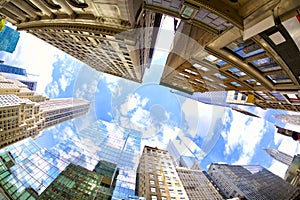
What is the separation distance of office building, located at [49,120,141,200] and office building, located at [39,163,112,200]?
2.29m

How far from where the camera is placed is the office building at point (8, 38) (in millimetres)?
65069

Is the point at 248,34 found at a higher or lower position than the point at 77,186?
higher

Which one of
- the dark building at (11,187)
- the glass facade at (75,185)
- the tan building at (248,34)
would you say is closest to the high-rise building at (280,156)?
the glass facade at (75,185)

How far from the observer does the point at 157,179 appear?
5709 centimetres

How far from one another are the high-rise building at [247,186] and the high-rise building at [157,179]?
6399cm

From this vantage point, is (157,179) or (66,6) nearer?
(66,6)

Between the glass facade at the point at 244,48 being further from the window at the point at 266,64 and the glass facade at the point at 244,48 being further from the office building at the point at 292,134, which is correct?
the office building at the point at 292,134

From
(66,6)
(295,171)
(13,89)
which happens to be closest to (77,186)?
(66,6)

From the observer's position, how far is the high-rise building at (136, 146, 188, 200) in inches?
2013

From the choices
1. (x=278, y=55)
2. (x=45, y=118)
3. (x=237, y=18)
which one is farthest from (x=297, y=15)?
(x=45, y=118)

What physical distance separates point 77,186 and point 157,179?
2608 cm

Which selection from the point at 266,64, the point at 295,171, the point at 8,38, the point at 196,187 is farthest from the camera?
the point at 196,187

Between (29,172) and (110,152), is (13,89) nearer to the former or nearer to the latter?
(29,172)

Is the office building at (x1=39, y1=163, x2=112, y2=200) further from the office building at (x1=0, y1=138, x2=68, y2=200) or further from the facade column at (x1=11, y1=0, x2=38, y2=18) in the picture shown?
the facade column at (x1=11, y1=0, x2=38, y2=18)
